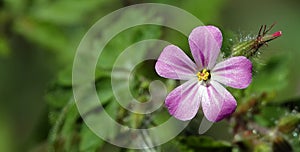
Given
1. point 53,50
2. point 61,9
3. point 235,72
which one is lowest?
point 53,50

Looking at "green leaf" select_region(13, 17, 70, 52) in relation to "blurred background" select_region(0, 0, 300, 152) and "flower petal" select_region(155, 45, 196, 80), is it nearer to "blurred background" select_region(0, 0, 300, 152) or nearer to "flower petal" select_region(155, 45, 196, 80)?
"blurred background" select_region(0, 0, 300, 152)

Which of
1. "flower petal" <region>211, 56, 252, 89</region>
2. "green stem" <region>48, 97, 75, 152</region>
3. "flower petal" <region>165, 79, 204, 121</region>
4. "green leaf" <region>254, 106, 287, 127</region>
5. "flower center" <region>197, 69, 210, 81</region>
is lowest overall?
"green stem" <region>48, 97, 75, 152</region>

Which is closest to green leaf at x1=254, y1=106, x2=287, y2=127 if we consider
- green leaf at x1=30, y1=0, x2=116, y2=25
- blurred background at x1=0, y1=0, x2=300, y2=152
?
blurred background at x1=0, y1=0, x2=300, y2=152

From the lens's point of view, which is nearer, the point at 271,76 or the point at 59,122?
the point at 59,122

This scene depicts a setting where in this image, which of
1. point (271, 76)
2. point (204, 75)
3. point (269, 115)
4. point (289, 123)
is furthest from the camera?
point (271, 76)

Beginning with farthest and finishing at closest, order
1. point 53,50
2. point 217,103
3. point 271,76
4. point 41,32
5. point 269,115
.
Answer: point 53,50, point 41,32, point 271,76, point 269,115, point 217,103

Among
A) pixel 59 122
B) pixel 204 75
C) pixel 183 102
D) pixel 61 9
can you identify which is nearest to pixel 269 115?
pixel 204 75

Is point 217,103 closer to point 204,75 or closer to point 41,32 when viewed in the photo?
point 204,75
